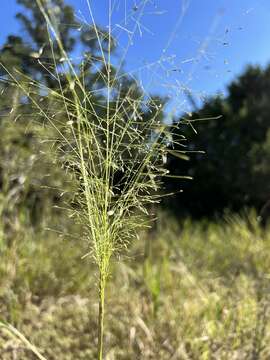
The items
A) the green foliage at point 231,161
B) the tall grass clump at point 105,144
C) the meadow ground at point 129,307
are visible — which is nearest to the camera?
the tall grass clump at point 105,144

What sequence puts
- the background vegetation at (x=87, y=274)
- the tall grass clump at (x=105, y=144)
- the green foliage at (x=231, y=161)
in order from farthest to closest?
1. the green foliage at (x=231, y=161)
2. the background vegetation at (x=87, y=274)
3. the tall grass clump at (x=105, y=144)

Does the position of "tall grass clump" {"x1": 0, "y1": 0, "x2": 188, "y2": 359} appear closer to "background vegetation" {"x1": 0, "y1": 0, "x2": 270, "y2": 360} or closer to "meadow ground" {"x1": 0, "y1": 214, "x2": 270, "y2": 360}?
"background vegetation" {"x1": 0, "y1": 0, "x2": 270, "y2": 360}

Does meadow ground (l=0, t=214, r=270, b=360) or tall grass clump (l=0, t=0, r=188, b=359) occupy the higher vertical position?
tall grass clump (l=0, t=0, r=188, b=359)

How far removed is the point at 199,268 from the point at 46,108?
258 centimetres

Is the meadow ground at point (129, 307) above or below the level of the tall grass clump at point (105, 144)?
below

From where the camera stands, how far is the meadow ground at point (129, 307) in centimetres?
196

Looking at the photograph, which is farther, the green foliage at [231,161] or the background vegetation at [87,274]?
the green foliage at [231,161]

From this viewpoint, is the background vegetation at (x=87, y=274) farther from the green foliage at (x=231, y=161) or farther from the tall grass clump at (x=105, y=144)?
the green foliage at (x=231, y=161)

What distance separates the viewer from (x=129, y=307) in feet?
7.70

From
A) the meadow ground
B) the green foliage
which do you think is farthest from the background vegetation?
the green foliage

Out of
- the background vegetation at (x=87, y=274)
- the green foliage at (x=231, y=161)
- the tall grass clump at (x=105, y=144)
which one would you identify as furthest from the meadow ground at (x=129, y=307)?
the green foliage at (x=231, y=161)

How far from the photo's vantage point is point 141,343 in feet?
6.47

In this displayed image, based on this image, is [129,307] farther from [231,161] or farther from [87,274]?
[231,161]

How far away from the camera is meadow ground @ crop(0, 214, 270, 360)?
6.41ft
